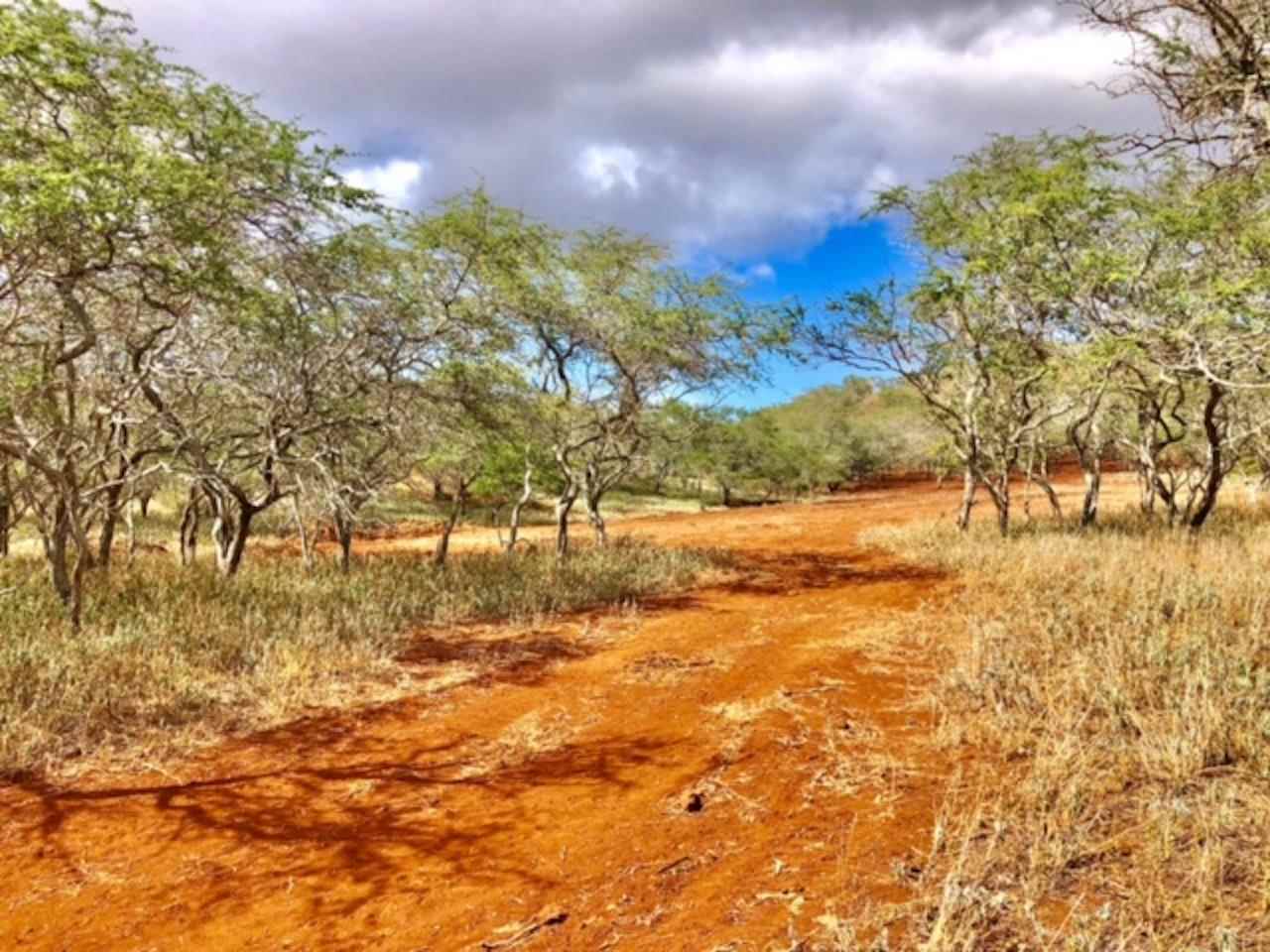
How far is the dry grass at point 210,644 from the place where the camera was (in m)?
6.02

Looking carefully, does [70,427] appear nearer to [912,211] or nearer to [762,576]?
[762,576]

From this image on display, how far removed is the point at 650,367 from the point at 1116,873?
12.8 m

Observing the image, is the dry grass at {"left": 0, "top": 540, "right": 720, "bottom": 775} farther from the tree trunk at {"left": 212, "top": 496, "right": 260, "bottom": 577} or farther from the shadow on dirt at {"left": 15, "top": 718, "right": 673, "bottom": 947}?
the shadow on dirt at {"left": 15, "top": 718, "right": 673, "bottom": 947}

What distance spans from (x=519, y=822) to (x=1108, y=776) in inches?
140

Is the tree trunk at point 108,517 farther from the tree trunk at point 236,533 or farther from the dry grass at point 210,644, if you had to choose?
the tree trunk at point 236,533

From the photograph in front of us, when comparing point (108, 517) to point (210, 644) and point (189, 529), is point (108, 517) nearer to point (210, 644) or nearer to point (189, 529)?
point (189, 529)

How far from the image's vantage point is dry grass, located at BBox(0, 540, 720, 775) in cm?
602

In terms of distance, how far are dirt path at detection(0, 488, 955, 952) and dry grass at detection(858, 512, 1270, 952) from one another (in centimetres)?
42

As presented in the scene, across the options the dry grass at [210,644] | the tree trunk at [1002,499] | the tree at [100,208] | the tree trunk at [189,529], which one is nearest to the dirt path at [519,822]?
the dry grass at [210,644]

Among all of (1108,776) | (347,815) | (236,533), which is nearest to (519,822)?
(347,815)

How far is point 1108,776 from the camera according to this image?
13.9ft

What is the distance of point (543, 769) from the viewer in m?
5.59

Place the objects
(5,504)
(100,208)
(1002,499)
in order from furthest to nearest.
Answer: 1. (1002,499)
2. (5,504)
3. (100,208)

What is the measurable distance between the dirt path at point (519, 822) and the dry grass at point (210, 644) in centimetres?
55
